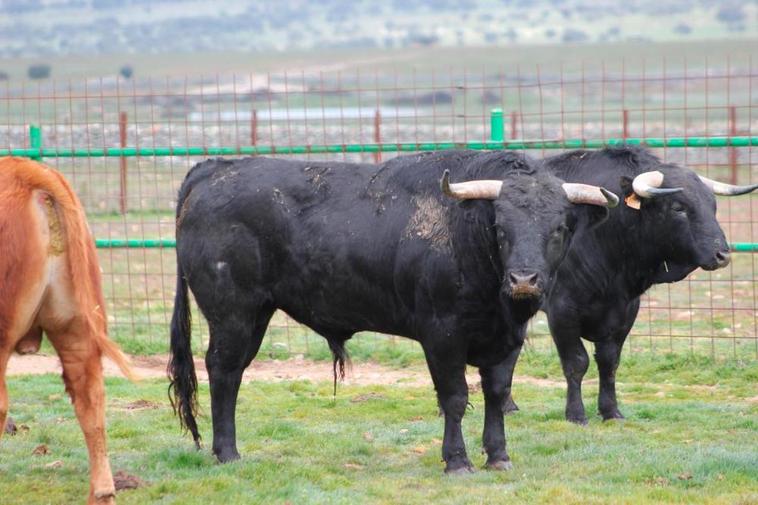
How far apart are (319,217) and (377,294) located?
646mm

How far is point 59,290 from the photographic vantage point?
691 cm

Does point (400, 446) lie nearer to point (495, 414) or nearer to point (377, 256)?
point (495, 414)

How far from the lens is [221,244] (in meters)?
8.46

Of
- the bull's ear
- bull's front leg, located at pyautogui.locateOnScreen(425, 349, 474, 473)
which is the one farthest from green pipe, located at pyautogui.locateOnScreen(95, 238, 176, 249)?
bull's front leg, located at pyautogui.locateOnScreen(425, 349, 474, 473)

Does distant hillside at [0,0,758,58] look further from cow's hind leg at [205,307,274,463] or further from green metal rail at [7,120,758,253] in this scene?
cow's hind leg at [205,307,274,463]

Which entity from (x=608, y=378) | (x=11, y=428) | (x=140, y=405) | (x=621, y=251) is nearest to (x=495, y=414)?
(x=608, y=378)

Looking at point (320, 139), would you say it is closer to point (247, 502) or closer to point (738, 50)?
point (247, 502)

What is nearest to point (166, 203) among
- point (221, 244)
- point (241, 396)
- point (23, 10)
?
point (241, 396)

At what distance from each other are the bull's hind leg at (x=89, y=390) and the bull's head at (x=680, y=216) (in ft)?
13.6

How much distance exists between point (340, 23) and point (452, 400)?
164135 mm

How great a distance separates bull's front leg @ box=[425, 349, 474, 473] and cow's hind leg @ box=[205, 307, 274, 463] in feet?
4.25

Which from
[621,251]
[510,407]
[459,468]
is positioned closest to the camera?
[459,468]

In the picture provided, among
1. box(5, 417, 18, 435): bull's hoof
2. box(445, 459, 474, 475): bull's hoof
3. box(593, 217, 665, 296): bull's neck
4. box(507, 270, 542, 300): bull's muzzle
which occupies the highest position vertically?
box(507, 270, 542, 300): bull's muzzle

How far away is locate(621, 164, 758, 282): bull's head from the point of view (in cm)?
912
